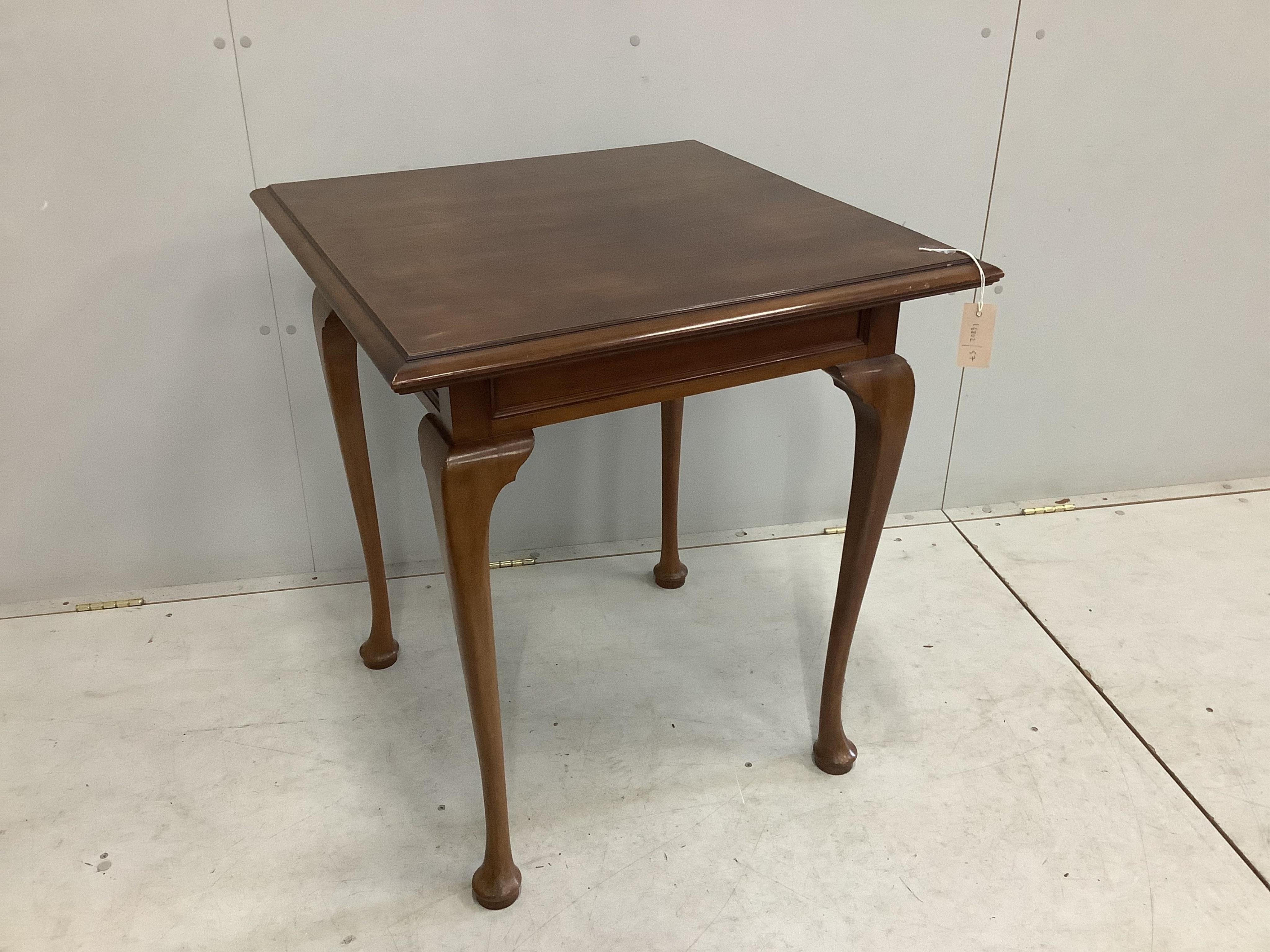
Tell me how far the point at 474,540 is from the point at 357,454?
558mm

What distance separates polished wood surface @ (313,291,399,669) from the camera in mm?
1523

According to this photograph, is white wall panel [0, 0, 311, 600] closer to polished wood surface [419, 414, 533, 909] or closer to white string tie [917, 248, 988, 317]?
polished wood surface [419, 414, 533, 909]

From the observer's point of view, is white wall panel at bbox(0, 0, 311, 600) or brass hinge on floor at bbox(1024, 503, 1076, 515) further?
brass hinge on floor at bbox(1024, 503, 1076, 515)

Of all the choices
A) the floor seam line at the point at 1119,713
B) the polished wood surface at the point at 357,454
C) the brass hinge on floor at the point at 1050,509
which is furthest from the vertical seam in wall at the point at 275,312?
the brass hinge on floor at the point at 1050,509

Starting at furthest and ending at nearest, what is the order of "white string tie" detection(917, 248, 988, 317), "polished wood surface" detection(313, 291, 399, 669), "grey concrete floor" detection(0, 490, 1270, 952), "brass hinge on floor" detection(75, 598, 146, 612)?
1. "brass hinge on floor" detection(75, 598, 146, 612)
2. "polished wood surface" detection(313, 291, 399, 669)
3. "grey concrete floor" detection(0, 490, 1270, 952)
4. "white string tie" detection(917, 248, 988, 317)

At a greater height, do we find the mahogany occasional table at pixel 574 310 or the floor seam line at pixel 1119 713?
the mahogany occasional table at pixel 574 310

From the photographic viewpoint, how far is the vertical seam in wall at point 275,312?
164 centimetres

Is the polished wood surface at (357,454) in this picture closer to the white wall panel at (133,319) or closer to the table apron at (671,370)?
the white wall panel at (133,319)

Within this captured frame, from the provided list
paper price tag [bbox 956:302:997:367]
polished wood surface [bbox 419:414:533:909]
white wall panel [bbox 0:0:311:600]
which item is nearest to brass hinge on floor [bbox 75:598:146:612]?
white wall panel [bbox 0:0:311:600]

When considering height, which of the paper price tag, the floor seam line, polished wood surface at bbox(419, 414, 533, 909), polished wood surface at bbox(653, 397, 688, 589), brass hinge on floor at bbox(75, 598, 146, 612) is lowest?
brass hinge on floor at bbox(75, 598, 146, 612)

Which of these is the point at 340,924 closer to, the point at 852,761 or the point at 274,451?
the point at 852,761

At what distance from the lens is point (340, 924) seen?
1344 mm

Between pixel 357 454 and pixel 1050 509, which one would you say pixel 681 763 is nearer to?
pixel 357 454

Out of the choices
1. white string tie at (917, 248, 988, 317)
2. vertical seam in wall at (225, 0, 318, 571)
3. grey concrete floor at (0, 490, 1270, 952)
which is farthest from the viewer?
vertical seam in wall at (225, 0, 318, 571)
